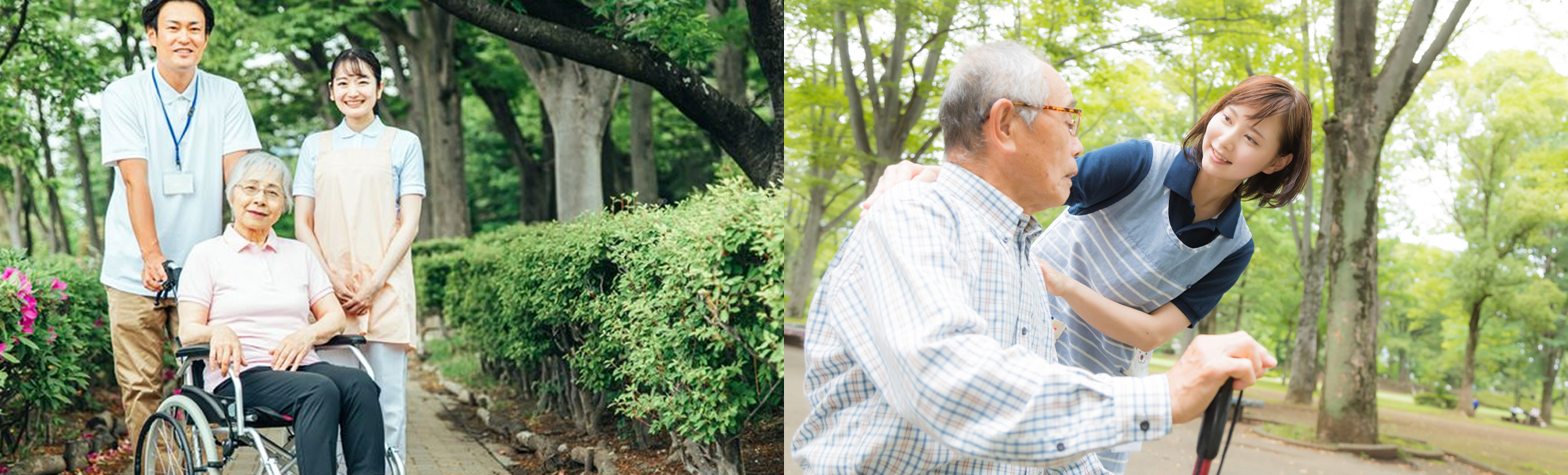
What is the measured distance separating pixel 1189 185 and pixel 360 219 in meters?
1.87

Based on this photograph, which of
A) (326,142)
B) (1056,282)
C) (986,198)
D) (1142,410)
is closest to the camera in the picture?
(1142,410)

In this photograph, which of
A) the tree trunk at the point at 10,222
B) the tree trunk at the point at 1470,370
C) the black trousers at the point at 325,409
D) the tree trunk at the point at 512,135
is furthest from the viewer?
the tree trunk at the point at 1470,370

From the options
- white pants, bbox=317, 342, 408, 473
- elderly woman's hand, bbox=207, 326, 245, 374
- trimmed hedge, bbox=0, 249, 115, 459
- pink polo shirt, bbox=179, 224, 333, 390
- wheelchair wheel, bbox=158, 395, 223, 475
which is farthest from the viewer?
trimmed hedge, bbox=0, 249, 115, 459

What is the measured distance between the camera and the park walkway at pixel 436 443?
3361mm

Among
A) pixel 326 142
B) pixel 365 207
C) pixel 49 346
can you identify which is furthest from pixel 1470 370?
pixel 49 346

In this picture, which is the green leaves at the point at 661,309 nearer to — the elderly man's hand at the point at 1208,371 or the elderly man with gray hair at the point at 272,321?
the elderly man with gray hair at the point at 272,321

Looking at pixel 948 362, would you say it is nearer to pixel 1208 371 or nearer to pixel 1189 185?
pixel 1208 371

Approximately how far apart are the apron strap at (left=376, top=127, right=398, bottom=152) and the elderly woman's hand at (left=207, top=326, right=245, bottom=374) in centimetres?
56

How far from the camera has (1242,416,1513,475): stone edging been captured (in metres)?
4.21

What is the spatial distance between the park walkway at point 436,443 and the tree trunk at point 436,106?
543mm

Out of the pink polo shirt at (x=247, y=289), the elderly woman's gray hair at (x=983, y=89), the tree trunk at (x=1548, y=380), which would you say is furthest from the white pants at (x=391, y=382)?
the tree trunk at (x=1548, y=380)

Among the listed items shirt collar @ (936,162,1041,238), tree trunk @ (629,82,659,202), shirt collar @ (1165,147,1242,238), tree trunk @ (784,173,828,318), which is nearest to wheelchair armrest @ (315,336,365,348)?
tree trunk @ (629,82,659,202)

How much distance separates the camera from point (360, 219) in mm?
2857

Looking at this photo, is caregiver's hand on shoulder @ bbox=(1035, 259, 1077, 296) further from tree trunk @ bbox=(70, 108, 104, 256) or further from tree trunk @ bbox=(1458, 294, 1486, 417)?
tree trunk @ bbox=(1458, 294, 1486, 417)
